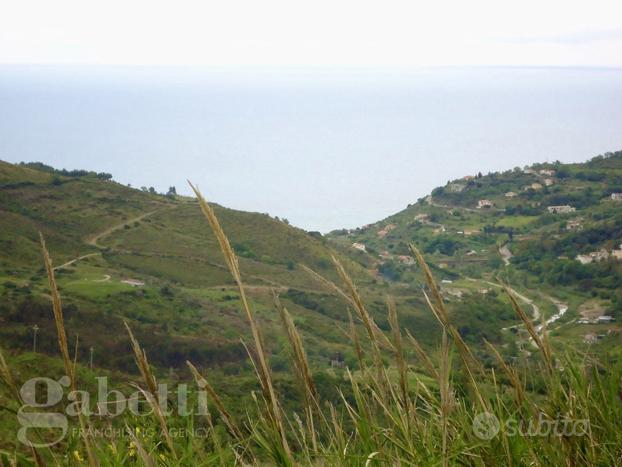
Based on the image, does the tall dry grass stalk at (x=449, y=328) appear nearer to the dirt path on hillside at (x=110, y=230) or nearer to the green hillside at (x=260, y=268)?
the green hillside at (x=260, y=268)

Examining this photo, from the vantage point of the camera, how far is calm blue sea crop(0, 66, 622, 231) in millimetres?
78125

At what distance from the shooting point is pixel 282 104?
183750 mm

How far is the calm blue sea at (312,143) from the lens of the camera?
7812 centimetres

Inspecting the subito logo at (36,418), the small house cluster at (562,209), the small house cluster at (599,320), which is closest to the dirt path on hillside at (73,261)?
the small house cluster at (599,320)

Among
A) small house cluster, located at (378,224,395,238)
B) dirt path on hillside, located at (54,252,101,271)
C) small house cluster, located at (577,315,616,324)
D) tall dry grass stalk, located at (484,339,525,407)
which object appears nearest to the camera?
tall dry grass stalk, located at (484,339,525,407)

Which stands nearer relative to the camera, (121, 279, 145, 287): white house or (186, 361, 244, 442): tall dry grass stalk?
(186, 361, 244, 442): tall dry grass stalk

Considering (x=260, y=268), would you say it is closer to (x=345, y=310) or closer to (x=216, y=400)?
(x=345, y=310)

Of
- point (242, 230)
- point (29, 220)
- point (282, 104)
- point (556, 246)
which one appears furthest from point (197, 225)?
point (282, 104)

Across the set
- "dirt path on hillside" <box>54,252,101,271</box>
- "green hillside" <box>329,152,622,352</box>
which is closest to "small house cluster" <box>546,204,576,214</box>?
"green hillside" <box>329,152,622,352</box>

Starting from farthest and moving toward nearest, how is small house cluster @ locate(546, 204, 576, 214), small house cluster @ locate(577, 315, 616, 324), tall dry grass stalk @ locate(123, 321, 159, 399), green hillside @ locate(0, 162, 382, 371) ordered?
small house cluster @ locate(546, 204, 576, 214)
small house cluster @ locate(577, 315, 616, 324)
green hillside @ locate(0, 162, 382, 371)
tall dry grass stalk @ locate(123, 321, 159, 399)

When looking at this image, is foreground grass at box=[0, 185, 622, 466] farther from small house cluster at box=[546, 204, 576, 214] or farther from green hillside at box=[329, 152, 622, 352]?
small house cluster at box=[546, 204, 576, 214]

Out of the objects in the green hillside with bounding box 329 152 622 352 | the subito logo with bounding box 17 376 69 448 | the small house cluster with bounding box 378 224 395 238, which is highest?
the subito logo with bounding box 17 376 69 448

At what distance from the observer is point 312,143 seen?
116 meters

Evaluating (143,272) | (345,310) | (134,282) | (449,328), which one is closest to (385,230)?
(143,272)
